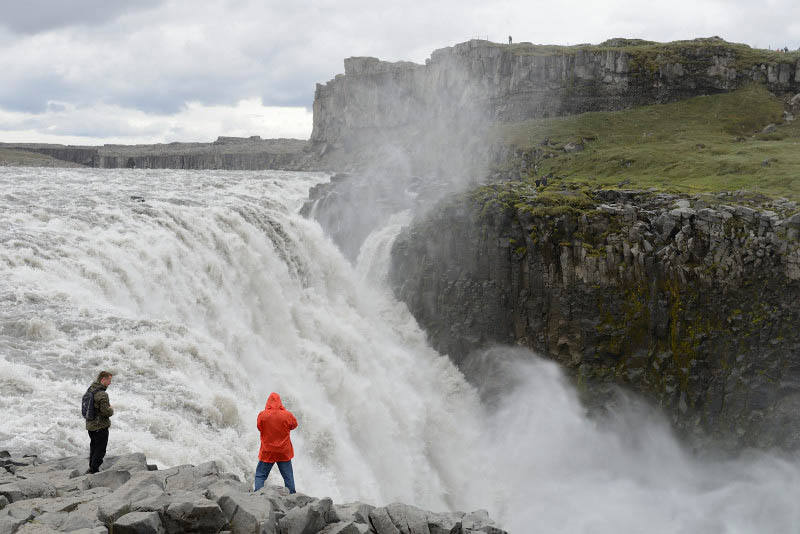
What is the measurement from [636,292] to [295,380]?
20.4 meters

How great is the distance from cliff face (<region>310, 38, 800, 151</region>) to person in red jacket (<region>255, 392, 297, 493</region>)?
86.4 m

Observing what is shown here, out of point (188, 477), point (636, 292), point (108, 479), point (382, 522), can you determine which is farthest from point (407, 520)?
point (636, 292)

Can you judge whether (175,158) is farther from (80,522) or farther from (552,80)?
(80,522)

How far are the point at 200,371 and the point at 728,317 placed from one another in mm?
27454

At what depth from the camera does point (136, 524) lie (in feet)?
34.2

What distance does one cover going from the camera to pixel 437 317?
140ft

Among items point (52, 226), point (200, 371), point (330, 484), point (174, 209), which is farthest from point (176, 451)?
point (174, 209)

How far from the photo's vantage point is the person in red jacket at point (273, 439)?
14.8m

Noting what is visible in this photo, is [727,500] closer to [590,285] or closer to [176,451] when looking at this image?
[590,285]

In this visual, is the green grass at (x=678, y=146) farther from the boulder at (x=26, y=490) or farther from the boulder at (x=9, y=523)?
the boulder at (x=9, y=523)

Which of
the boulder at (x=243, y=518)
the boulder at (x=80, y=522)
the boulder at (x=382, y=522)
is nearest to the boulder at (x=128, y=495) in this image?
the boulder at (x=80, y=522)

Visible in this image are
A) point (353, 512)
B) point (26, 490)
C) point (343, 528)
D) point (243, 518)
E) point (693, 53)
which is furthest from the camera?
point (693, 53)

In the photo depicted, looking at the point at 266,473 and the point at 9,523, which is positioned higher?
the point at 9,523

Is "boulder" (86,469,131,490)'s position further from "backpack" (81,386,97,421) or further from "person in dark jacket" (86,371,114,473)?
"backpack" (81,386,97,421)
